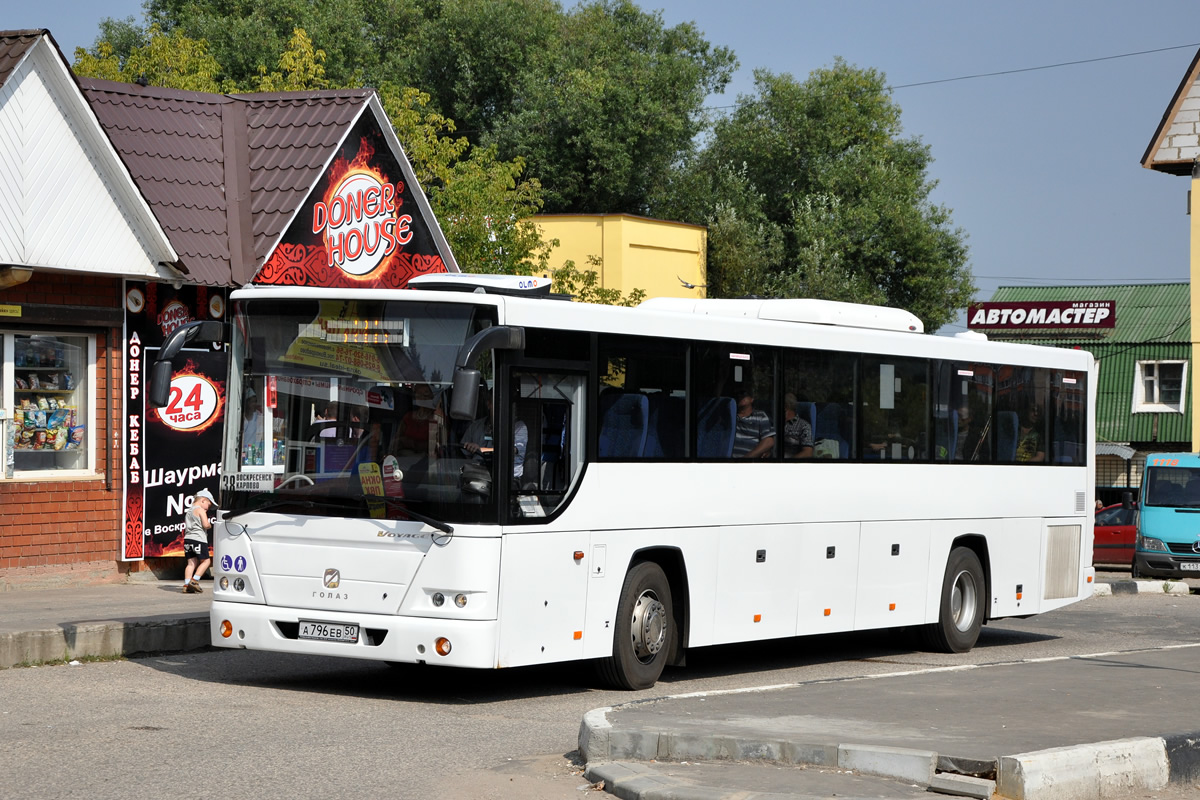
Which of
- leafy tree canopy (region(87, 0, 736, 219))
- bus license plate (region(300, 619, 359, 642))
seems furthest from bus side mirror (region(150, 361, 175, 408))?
leafy tree canopy (region(87, 0, 736, 219))

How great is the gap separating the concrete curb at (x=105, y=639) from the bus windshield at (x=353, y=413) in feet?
7.03

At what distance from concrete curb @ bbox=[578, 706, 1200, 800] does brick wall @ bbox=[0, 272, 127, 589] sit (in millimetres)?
10326

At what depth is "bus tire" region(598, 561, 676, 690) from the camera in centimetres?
1172

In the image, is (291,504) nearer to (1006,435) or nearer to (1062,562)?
(1006,435)

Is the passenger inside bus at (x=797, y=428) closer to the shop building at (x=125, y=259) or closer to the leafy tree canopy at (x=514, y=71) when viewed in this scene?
the shop building at (x=125, y=259)

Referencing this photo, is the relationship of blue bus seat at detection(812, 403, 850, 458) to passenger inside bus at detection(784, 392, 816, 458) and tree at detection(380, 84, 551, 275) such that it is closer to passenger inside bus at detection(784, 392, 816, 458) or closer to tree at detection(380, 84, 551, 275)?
passenger inside bus at detection(784, 392, 816, 458)

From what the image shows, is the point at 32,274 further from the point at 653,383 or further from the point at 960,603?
the point at 960,603

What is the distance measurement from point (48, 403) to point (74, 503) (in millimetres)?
1147

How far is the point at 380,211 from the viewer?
21.2m

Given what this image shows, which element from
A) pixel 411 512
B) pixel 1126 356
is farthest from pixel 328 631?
pixel 1126 356

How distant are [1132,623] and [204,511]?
37.4 ft

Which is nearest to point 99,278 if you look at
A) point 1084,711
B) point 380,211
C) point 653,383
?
point 380,211

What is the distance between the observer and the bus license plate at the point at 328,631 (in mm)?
10891

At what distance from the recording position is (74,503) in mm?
17672
